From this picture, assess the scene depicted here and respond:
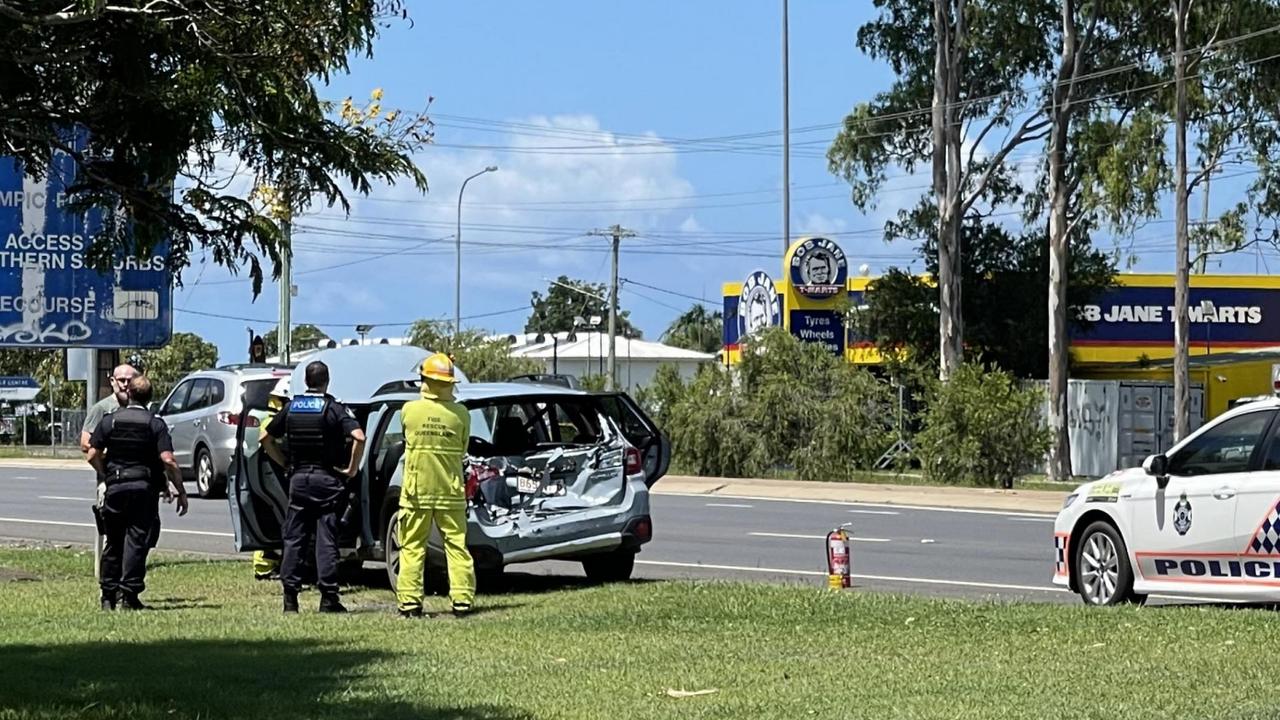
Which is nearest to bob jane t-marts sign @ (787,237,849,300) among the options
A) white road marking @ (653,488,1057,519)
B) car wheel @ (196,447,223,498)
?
white road marking @ (653,488,1057,519)

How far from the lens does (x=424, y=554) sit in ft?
41.6

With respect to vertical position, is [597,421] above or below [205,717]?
above

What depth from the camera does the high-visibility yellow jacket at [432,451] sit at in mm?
12625

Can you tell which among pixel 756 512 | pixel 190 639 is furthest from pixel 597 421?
pixel 756 512

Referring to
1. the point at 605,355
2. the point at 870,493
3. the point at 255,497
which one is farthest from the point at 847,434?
the point at 605,355

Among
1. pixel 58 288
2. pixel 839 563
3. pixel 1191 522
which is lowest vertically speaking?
pixel 839 563

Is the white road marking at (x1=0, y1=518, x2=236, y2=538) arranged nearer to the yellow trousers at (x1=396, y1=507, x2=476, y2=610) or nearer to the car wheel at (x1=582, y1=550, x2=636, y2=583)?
the car wheel at (x1=582, y1=550, x2=636, y2=583)

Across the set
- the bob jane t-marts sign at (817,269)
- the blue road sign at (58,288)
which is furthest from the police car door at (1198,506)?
the bob jane t-marts sign at (817,269)

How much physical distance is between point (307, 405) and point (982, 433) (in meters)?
23.1

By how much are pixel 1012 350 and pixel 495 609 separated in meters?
38.9

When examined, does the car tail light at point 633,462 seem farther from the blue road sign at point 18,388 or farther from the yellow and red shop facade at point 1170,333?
the blue road sign at point 18,388

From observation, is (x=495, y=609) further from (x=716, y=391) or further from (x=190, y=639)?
(x=716, y=391)

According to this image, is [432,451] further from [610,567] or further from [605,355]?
[605,355]

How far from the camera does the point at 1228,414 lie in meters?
12.7
